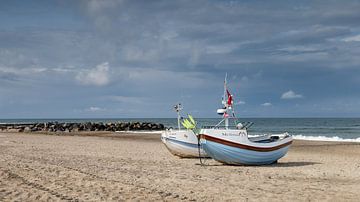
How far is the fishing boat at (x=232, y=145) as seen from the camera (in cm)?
1883

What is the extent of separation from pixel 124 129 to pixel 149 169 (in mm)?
53487

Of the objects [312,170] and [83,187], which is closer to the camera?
[83,187]

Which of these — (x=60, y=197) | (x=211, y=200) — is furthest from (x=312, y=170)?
(x=60, y=197)

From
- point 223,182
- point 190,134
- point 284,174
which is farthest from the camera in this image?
point 190,134

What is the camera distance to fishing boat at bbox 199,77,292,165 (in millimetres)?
18828

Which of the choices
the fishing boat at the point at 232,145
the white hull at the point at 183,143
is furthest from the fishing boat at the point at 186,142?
the fishing boat at the point at 232,145

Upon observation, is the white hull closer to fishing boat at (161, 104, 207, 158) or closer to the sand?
fishing boat at (161, 104, 207, 158)

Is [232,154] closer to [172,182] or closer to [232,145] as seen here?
[232,145]

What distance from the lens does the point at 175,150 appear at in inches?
893

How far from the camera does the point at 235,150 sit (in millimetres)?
18984

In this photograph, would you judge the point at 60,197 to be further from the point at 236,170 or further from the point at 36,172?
the point at 236,170

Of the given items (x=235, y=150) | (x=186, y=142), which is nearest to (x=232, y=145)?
(x=235, y=150)

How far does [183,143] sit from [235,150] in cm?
390

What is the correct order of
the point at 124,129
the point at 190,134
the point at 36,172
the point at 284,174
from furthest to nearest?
the point at 124,129, the point at 190,134, the point at 284,174, the point at 36,172
